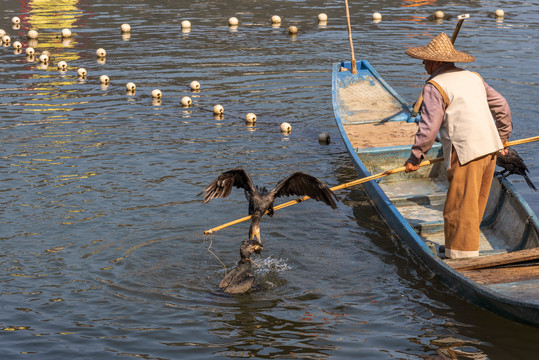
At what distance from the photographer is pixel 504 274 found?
25.7 feet

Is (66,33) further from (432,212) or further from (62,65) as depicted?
(432,212)

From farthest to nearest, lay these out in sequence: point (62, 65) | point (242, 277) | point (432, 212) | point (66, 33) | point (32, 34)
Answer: point (66, 33) < point (32, 34) < point (62, 65) < point (432, 212) < point (242, 277)

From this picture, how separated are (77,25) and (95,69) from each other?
6253 mm

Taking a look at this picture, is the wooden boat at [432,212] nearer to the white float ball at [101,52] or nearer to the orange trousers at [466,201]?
the orange trousers at [466,201]

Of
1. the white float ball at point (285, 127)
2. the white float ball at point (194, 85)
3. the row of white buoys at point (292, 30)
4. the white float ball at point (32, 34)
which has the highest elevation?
the row of white buoys at point (292, 30)

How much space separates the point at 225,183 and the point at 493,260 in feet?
9.92

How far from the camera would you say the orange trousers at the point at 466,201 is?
7996 millimetres

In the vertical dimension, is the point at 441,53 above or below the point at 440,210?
above

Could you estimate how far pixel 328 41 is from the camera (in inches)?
857

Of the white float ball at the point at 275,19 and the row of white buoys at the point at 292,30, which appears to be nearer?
the row of white buoys at the point at 292,30

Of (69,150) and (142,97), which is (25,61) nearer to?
(142,97)

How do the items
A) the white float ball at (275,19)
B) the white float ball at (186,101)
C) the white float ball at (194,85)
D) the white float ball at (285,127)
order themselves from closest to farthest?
the white float ball at (285,127)
the white float ball at (186,101)
the white float ball at (194,85)
the white float ball at (275,19)

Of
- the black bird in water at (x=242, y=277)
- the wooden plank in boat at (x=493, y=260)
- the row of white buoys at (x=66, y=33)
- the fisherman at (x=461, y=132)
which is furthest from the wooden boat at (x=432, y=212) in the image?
the row of white buoys at (x=66, y=33)

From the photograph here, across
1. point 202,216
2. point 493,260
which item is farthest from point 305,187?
point 202,216
